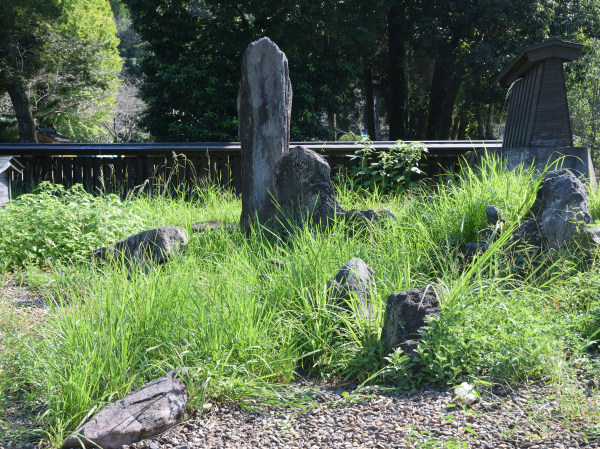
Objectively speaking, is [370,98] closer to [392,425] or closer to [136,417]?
[392,425]

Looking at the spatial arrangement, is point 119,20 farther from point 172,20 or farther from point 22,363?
point 22,363

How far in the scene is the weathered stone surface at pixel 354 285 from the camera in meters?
3.47

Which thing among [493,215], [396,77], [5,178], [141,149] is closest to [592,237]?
[493,215]

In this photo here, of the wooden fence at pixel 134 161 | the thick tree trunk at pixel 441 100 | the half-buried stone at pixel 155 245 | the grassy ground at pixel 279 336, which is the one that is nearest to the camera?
the grassy ground at pixel 279 336

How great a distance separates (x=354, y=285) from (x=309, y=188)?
2.24 metres

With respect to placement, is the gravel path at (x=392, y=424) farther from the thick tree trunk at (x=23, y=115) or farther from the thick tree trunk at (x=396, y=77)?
the thick tree trunk at (x=23, y=115)

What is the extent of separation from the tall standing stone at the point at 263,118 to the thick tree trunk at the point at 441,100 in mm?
13690

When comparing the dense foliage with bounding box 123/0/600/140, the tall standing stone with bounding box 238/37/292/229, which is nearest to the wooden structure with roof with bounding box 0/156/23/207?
the tall standing stone with bounding box 238/37/292/229

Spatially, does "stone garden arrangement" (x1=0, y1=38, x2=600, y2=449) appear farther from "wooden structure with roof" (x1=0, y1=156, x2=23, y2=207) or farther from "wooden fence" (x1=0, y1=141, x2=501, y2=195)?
"wooden fence" (x1=0, y1=141, x2=501, y2=195)

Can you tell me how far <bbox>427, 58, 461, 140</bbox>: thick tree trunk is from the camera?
19.1 metres

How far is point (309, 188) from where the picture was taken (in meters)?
5.63

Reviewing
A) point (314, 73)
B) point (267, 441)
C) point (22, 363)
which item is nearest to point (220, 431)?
point (267, 441)

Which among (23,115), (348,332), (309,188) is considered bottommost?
(348,332)

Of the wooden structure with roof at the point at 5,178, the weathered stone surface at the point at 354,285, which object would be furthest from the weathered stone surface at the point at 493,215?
the wooden structure with roof at the point at 5,178
